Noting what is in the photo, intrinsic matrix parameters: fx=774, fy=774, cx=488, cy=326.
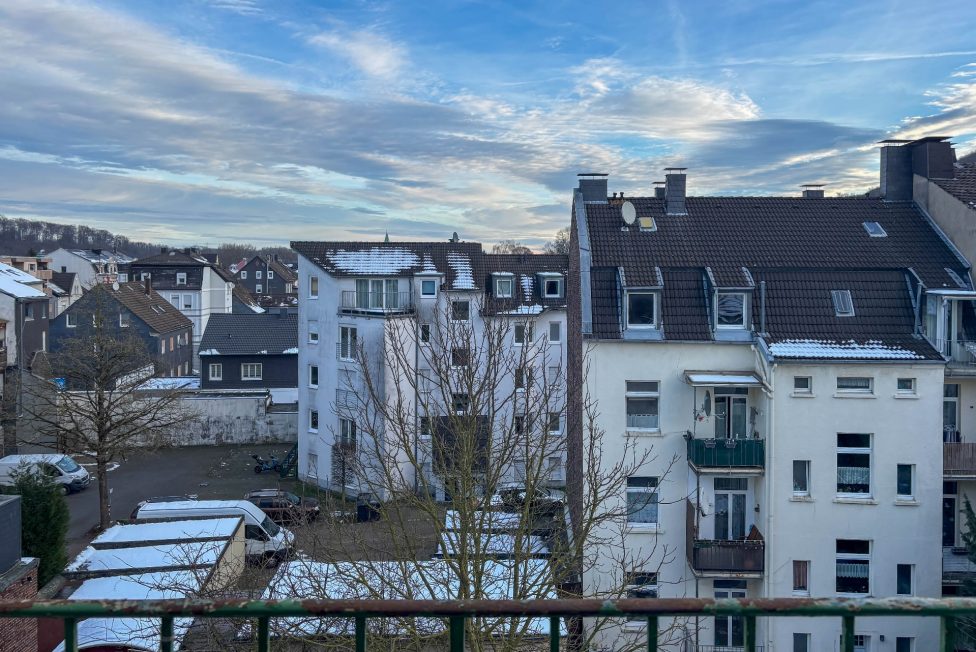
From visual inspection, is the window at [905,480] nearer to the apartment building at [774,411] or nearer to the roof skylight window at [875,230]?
the apartment building at [774,411]

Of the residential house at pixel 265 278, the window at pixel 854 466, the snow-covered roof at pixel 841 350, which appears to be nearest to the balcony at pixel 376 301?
the snow-covered roof at pixel 841 350

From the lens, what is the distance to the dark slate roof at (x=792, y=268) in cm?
1684

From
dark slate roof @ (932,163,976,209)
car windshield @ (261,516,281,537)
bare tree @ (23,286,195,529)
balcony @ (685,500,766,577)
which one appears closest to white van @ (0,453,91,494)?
bare tree @ (23,286,195,529)

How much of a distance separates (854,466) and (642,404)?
4534 mm

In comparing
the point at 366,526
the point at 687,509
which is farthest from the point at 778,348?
the point at 366,526

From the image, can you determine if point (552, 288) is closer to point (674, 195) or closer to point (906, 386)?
point (674, 195)

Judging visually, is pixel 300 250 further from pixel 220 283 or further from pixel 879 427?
pixel 220 283

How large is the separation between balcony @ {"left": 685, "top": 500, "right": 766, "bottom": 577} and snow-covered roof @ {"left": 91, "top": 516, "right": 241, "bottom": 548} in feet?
32.1

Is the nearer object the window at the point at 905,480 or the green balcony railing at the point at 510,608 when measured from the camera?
the green balcony railing at the point at 510,608

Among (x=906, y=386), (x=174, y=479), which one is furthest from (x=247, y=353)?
(x=906, y=386)

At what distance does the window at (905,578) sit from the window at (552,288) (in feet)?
51.0

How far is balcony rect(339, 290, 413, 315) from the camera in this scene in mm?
26688

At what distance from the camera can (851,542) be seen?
16.3 m

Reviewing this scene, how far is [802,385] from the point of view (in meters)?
16.3
